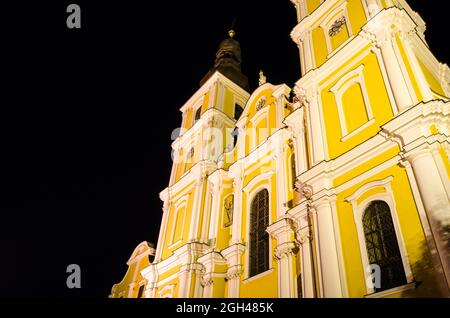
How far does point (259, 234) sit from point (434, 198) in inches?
301

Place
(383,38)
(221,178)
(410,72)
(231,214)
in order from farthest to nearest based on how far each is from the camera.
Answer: (221,178) → (231,214) → (383,38) → (410,72)

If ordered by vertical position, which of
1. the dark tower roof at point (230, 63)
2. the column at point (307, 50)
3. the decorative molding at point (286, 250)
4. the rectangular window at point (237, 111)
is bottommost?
the decorative molding at point (286, 250)

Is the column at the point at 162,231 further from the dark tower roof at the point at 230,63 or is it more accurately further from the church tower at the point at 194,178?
the dark tower roof at the point at 230,63

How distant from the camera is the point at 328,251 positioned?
31.5ft

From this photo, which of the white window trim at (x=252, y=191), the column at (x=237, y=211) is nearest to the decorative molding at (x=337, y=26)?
the white window trim at (x=252, y=191)

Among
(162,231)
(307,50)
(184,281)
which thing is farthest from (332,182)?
(162,231)

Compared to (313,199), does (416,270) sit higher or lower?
lower

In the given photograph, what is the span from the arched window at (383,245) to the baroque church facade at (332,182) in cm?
3

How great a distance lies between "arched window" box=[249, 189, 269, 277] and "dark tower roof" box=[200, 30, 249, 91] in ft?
42.8

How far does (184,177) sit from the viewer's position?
21391 millimetres

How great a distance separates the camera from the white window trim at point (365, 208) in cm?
812

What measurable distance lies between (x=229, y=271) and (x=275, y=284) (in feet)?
8.24
